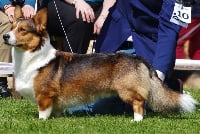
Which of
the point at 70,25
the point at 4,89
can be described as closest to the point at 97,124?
the point at 70,25

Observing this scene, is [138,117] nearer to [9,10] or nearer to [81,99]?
[81,99]

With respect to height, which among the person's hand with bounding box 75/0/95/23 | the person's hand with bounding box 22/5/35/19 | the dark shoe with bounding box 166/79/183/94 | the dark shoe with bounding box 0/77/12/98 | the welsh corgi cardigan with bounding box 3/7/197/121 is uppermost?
the person's hand with bounding box 75/0/95/23

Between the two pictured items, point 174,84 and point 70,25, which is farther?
point 174,84

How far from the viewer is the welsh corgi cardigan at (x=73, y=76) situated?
626 cm

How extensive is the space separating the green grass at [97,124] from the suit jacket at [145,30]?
60cm

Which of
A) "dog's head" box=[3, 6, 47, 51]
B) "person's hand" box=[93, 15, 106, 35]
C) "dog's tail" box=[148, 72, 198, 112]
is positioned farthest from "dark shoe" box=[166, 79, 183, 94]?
"dog's head" box=[3, 6, 47, 51]

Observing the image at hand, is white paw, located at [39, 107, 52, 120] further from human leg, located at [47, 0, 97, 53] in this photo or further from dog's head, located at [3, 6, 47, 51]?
human leg, located at [47, 0, 97, 53]

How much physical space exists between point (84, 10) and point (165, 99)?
1.21 meters

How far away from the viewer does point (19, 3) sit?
734 centimetres

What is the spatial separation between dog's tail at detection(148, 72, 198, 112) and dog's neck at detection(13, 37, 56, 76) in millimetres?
985

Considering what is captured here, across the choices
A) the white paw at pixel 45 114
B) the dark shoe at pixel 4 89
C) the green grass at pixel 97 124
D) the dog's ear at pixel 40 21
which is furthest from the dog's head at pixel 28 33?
the dark shoe at pixel 4 89

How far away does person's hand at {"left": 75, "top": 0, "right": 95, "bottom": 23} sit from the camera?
22.5ft

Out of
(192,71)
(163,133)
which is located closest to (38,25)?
(163,133)

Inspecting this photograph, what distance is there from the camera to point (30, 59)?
6277mm
